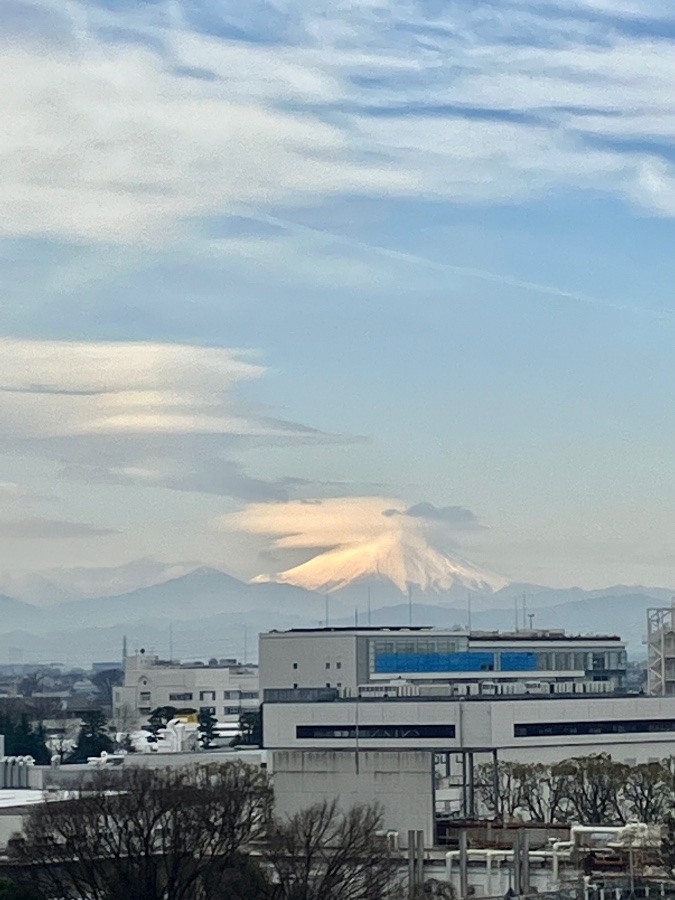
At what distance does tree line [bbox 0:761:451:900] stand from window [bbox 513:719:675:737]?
137 feet

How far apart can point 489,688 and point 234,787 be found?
5932 cm

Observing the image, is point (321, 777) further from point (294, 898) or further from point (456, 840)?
point (294, 898)

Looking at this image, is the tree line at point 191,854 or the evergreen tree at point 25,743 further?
the evergreen tree at point 25,743

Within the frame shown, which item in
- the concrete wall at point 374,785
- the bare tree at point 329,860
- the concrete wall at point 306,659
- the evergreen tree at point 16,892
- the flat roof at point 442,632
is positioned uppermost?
the flat roof at point 442,632

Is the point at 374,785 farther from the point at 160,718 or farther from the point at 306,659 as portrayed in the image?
the point at 160,718

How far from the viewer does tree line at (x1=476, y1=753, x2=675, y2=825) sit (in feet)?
Result: 233

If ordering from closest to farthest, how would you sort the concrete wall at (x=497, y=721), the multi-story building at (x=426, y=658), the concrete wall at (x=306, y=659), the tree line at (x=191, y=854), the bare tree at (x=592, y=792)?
the tree line at (x=191, y=854) → the bare tree at (x=592, y=792) → the concrete wall at (x=497, y=721) → the concrete wall at (x=306, y=659) → the multi-story building at (x=426, y=658)

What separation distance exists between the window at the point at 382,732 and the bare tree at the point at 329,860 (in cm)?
3911


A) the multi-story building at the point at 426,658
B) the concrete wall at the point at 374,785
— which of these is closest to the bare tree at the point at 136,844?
the concrete wall at the point at 374,785

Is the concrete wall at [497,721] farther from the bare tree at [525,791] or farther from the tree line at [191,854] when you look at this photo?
the tree line at [191,854]

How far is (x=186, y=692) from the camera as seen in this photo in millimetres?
182875

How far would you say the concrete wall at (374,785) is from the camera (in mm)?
52469

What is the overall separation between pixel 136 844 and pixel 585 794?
28168 mm

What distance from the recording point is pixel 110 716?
563ft
